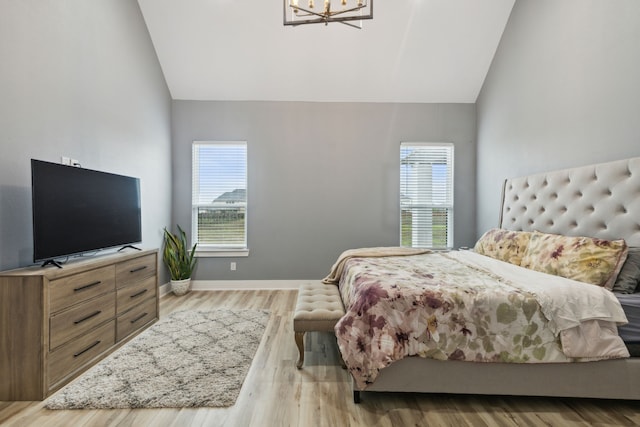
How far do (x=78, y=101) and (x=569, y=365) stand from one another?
4.09 metres

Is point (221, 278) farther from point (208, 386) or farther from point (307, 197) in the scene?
point (208, 386)

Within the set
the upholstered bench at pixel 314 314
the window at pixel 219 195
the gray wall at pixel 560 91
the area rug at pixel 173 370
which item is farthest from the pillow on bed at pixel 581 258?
the window at pixel 219 195

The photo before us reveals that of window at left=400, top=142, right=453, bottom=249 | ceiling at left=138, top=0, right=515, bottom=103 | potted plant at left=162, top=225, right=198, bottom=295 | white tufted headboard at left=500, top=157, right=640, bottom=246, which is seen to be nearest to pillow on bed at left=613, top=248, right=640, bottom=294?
white tufted headboard at left=500, top=157, right=640, bottom=246

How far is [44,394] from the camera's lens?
1.82 m

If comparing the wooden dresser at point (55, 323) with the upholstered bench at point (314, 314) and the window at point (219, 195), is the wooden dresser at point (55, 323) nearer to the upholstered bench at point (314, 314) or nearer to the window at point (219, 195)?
the upholstered bench at point (314, 314)

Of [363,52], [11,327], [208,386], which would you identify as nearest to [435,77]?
[363,52]

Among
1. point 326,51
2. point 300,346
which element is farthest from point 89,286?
point 326,51

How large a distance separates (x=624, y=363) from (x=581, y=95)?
2.10 meters

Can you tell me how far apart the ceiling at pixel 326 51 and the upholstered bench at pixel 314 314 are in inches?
117

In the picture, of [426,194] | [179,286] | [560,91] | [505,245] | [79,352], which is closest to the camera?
[79,352]

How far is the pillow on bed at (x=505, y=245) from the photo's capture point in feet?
8.92

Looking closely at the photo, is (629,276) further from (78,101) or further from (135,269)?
(78,101)

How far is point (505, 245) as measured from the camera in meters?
2.90

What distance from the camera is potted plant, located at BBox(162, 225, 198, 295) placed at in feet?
13.2
